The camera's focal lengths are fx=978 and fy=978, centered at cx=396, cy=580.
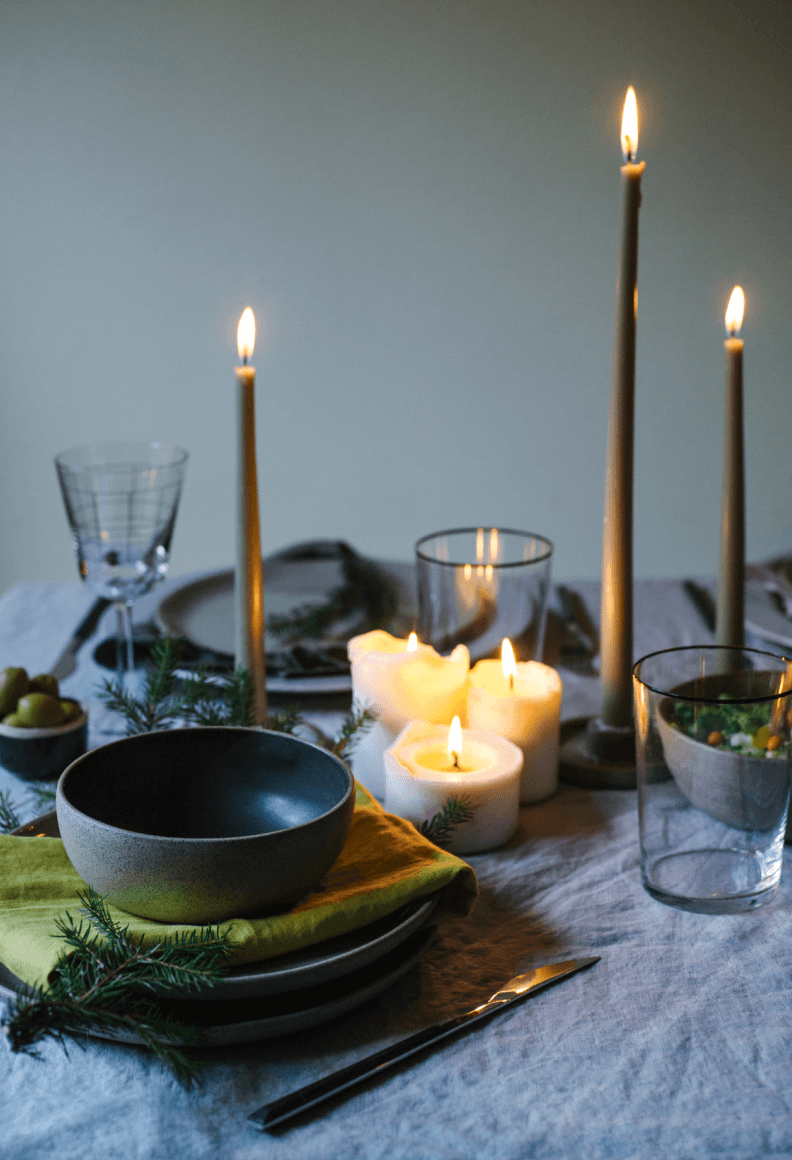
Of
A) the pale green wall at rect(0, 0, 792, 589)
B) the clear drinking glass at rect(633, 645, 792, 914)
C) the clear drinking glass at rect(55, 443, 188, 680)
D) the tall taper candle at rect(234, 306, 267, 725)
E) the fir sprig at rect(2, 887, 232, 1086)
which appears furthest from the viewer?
the pale green wall at rect(0, 0, 792, 589)

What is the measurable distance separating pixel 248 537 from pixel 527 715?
20 centimetres

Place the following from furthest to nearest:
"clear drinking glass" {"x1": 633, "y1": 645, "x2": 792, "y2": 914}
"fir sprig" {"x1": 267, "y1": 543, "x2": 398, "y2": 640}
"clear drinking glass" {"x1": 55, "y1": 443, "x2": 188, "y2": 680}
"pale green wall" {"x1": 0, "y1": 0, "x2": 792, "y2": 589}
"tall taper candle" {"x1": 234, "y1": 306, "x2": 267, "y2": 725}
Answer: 1. "pale green wall" {"x1": 0, "y1": 0, "x2": 792, "y2": 589}
2. "fir sprig" {"x1": 267, "y1": 543, "x2": 398, "y2": 640}
3. "clear drinking glass" {"x1": 55, "y1": 443, "x2": 188, "y2": 680}
4. "tall taper candle" {"x1": 234, "y1": 306, "x2": 267, "y2": 725}
5. "clear drinking glass" {"x1": 633, "y1": 645, "x2": 792, "y2": 914}

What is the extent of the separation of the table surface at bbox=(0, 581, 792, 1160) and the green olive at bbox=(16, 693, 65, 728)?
26cm

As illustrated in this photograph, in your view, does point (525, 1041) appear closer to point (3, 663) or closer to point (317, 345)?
point (3, 663)

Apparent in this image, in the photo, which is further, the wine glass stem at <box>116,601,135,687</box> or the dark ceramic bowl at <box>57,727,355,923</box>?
the wine glass stem at <box>116,601,135,687</box>

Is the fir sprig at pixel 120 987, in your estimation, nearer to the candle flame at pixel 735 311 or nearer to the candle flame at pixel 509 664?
the candle flame at pixel 509 664

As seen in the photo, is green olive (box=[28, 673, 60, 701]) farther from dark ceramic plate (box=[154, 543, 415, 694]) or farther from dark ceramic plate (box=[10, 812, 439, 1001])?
dark ceramic plate (box=[10, 812, 439, 1001])

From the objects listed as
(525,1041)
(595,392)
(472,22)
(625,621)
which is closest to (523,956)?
(525,1041)

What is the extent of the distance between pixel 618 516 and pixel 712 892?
0.23m

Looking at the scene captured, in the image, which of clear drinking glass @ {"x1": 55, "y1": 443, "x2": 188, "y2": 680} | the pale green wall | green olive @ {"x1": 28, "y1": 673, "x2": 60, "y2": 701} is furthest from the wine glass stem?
the pale green wall

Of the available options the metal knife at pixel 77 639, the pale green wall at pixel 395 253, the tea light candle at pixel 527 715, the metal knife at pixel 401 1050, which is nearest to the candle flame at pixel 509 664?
the tea light candle at pixel 527 715

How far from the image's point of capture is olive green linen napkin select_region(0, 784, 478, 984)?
378 mm

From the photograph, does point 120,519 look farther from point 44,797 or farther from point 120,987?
point 120,987

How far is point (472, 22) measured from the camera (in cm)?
164
